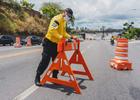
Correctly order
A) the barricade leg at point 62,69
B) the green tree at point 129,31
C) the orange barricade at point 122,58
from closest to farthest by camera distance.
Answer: the barricade leg at point 62,69
the orange barricade at point 122,58
the green tree at point 129,31

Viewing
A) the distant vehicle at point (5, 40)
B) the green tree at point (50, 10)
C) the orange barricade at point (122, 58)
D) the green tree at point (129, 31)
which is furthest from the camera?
the green tree at point (129, 31)

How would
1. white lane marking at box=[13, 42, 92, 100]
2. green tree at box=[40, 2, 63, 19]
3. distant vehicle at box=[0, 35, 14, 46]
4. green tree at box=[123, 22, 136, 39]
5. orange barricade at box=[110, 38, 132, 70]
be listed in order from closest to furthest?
white lane marking at box=[13, 42, 92, 100], orange barricade at box=[110, 38, 132, 70], distant vehicle at box=[0, 35, 14, 46], green tree at box=[40, 2, 63, 19], green tree at box=[123, 22, 136, 39]

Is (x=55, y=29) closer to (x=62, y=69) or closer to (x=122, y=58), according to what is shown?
(x=62, y=69)

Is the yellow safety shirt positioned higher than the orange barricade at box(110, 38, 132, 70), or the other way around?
the yellow safety shirt

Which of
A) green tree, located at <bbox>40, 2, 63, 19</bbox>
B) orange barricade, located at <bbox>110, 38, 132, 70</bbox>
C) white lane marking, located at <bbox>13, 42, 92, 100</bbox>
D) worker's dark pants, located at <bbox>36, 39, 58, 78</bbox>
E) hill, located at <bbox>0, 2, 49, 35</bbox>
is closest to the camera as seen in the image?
white lane marking, located at <bbox>13, 42, 92, 100</bbox>

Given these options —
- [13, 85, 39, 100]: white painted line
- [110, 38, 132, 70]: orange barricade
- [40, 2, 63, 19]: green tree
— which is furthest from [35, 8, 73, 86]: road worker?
[40, 2, 63, 19]: green tree

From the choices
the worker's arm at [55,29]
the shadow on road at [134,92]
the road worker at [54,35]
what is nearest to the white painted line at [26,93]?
the road worker at [54,35]

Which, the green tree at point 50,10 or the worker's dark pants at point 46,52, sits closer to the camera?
the worker's dark pants at point 46,52

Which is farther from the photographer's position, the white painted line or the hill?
the hill

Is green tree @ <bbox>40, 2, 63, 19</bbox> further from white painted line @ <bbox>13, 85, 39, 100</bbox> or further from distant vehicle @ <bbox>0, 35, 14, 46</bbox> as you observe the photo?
white painted line @ <bbox>13, 85, 39, 100</bbox>

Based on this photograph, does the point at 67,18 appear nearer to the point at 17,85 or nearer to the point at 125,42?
the point at 17,85

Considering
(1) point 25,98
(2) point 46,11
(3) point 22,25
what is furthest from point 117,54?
(2) point 46,11

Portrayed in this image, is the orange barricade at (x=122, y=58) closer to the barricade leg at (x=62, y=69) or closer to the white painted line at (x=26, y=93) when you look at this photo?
the barricade leg at (x=62, y=69)

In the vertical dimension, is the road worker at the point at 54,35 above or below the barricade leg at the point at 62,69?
above
